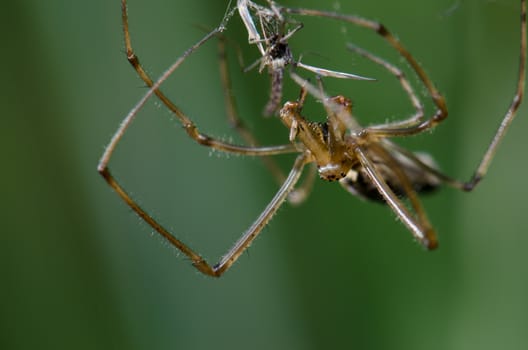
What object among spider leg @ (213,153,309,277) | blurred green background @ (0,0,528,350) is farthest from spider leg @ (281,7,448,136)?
blurred green background @ (0,0,528,350)

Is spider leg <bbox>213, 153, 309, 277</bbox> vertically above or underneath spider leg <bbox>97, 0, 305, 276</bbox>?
underneath

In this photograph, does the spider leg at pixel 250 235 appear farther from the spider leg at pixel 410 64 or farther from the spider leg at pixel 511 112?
the spider leg at pixel 511 112

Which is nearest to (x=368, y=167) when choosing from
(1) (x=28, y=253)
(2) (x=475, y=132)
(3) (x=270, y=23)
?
(3) (x=270, y=23)

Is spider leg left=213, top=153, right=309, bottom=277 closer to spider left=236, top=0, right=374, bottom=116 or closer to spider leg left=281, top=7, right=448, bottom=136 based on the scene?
spider leg left=281, top=7, right=448, bottom=136

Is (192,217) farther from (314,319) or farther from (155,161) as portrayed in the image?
(314,319)


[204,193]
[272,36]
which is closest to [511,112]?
[272,36]

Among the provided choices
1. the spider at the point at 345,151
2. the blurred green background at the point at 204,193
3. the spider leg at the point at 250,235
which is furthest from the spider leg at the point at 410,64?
the blurred green background at the point at 204,193
